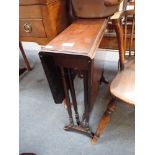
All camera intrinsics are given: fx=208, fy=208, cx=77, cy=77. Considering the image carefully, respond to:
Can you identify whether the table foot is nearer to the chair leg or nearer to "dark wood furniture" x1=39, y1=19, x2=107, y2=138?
the chair leg

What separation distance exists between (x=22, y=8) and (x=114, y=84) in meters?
0.70

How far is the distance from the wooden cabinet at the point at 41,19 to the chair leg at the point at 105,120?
Answer: 1.79 ft

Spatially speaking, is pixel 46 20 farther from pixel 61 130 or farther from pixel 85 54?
pixel 61 130

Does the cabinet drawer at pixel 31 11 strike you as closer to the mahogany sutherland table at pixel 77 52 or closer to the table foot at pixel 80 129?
the mahogany sutherland table at pixel 77 52

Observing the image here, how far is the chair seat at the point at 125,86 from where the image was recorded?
1037 millimetres

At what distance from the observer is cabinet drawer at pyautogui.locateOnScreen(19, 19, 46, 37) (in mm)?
1258

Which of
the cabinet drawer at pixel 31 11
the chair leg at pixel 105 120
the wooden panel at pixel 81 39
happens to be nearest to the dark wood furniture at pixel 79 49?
the wooden panel at pixel 81 39

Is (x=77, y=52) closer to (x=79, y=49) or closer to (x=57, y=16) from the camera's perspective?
(x=79, y=49)

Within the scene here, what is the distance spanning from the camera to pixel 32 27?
1.29m

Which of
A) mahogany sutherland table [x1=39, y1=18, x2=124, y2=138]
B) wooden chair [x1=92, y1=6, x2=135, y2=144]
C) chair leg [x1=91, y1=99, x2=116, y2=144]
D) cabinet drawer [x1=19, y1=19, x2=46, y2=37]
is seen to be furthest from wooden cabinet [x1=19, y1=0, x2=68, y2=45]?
chair leg [x1=91, y1=99, x2=116, y2=144]

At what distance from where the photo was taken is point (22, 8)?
1.24 meters

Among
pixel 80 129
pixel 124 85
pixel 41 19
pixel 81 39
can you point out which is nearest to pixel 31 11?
pixel 41 19

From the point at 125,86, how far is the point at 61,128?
64cm
